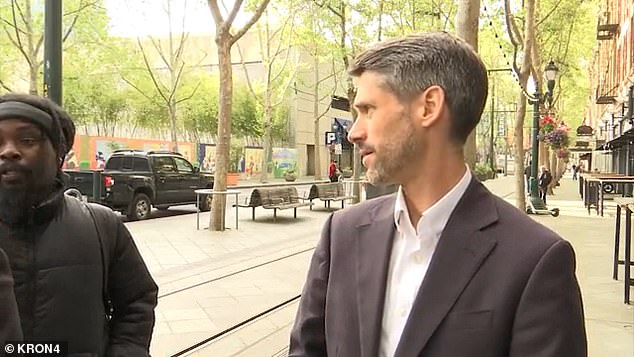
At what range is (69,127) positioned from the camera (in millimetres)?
2061

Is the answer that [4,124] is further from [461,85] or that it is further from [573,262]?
[573,262]

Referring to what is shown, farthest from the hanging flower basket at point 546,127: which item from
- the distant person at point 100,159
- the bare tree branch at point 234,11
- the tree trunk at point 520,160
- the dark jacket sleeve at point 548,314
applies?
the dark jacket sleeve at point 548,314

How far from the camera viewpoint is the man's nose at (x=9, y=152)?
1773 mm

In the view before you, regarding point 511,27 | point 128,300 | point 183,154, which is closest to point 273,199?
point 511,27

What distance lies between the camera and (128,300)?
6.78 feet

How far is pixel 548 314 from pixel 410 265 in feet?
1.02

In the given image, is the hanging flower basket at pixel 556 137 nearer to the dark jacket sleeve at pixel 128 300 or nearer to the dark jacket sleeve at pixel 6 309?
the dark jacket sleeve at pixel 128 300

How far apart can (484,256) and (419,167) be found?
0.83ft

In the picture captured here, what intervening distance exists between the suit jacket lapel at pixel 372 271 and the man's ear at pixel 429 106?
0.24m

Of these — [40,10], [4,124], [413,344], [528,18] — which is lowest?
[413,344]

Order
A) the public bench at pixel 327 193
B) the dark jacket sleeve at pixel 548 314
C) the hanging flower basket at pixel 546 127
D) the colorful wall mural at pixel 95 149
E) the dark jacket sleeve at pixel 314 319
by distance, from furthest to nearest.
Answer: the colorful wall mural at pixel 95 149, the hanging flower basket at pixel 546 127, the public bench at pixel 327 193, the dark jacket sleeve at pixel 314 319, the dark jacket sleeve at pixel 548 314

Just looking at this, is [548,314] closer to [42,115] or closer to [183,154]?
[42,115]

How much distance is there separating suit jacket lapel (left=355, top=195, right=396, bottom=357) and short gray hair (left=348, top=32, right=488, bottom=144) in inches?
10.7

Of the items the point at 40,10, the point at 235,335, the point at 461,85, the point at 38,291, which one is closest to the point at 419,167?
the point at 461,85
